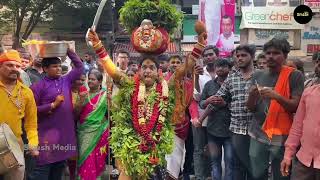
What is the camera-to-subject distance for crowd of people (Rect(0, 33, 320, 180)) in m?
5.41

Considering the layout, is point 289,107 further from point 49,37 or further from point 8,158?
point 49,37

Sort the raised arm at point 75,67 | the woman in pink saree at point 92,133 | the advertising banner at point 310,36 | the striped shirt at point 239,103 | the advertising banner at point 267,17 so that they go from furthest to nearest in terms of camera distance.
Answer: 1. the advertising banner at point 310,36
2. the advertising banner at point 267,17
3. the woman in pink saree at point 92,133
4. the raised arm at point 75,67
5. the striped shirt at point 239,103

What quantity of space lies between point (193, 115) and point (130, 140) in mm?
1893

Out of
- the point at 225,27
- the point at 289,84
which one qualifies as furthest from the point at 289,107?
the point at 225,27

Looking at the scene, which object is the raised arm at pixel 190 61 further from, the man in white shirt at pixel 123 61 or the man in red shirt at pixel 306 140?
the man in white shirt at pixel 123 61

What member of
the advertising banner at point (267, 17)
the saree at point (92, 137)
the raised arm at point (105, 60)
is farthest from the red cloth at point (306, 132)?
the advertising banner at point (267, 17)

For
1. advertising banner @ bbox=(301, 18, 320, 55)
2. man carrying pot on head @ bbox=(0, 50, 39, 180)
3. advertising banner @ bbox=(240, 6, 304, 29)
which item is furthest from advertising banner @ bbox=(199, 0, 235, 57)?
advertising banner @ bbox=(301, 18, 320, 55)

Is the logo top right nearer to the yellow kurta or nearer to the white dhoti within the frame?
the white dhoti

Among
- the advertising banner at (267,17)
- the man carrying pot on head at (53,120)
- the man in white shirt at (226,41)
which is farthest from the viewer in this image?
the advertising banner at (267,17)

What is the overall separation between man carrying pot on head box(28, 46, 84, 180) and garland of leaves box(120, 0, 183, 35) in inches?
42.8

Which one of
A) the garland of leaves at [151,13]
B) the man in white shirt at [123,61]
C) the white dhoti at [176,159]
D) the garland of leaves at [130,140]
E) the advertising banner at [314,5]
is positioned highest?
the advertising banner at [314,5]

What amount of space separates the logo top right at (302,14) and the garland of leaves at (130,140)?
12399 mm

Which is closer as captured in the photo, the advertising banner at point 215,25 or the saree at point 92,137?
the saree at point 92,137

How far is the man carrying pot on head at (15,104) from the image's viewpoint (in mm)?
5781
